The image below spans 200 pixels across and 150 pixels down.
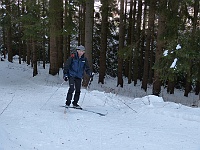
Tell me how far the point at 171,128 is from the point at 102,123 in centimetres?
159

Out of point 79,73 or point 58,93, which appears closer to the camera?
point 79,73

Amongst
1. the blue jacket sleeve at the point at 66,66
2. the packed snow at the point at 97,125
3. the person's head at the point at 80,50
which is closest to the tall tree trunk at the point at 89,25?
the packed snow at the point at 97,125

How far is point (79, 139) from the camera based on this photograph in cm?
529

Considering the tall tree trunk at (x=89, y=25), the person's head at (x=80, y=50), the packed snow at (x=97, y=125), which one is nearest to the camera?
the packed snow at (x=97, y=125)

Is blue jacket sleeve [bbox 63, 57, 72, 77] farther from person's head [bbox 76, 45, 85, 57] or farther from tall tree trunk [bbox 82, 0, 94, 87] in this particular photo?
tall tree trunk [bbox 82, 0, 94, 87]

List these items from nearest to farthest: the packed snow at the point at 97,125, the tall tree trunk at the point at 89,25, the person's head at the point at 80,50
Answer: the packed snow at the point at 97,125, the person's head at the point at 80,50, the tall tree trunk at the point at 89,25

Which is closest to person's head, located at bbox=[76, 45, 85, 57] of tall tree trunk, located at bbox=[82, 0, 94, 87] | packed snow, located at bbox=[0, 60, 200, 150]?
packed snow, located at bbox=[0, 60, 200, 150]

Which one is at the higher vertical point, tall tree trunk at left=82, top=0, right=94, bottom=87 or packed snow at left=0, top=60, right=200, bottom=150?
tall tree trunk at left=82, top=0, right=94, bottom=87

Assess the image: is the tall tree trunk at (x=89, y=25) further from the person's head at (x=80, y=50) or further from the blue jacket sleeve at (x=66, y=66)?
the blue jacket sleeve at (x=66, y=66)

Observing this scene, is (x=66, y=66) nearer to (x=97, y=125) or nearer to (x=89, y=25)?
(x=97, y=125)

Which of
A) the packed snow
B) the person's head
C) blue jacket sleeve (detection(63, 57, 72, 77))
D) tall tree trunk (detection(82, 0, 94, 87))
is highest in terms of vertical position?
tall tree trunk (detection(82, 0, 94, 87))

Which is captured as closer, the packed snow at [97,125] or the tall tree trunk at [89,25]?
the packed snow at [97,125]

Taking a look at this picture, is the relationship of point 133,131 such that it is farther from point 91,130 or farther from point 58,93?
point 58,93

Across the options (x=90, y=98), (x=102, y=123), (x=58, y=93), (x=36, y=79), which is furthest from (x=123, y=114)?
(x=36, y=79)
